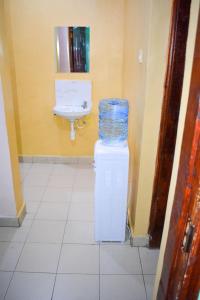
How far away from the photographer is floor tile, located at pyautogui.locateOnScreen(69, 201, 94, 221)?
2.44 meters

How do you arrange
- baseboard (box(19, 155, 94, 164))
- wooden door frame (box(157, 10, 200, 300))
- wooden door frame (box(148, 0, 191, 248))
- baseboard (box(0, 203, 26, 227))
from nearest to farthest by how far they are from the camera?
wooden door frame (box(157, 10, 200, 300)), wooden door frame (box(148, 0, 191, 248)), baseboard (box(0, 203, 26, 227)), baseboard (box(19, 155, 94, 164))

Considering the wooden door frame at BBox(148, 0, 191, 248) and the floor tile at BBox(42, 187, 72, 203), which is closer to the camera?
the wooden door frame at BBox(148, 0, 191, 248)

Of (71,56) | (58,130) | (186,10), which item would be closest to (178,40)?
(186,10)

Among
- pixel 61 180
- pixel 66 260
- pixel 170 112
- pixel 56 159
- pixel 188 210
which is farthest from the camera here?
pixel 56 159

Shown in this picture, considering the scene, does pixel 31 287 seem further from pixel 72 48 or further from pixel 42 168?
pixel 72 48

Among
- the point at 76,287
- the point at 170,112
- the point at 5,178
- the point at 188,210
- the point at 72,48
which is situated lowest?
the point at 76,287

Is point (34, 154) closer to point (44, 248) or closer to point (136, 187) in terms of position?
point (44, 248)

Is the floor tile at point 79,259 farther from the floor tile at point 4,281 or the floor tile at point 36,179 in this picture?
the floor tile at point 36,179

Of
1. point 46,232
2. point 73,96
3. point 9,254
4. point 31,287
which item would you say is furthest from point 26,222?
point 73,96

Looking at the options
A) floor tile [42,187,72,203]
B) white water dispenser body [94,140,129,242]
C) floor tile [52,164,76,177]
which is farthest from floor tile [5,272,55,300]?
floor tile [52,164,76,177]

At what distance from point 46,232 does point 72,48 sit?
232cm

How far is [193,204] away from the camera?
66 cm

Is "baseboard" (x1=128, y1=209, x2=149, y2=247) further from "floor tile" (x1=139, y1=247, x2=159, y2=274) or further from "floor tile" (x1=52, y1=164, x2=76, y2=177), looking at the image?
"floor tile" (x1=52, y1=164, x2=76, y2=177)

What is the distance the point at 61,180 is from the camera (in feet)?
10.5
